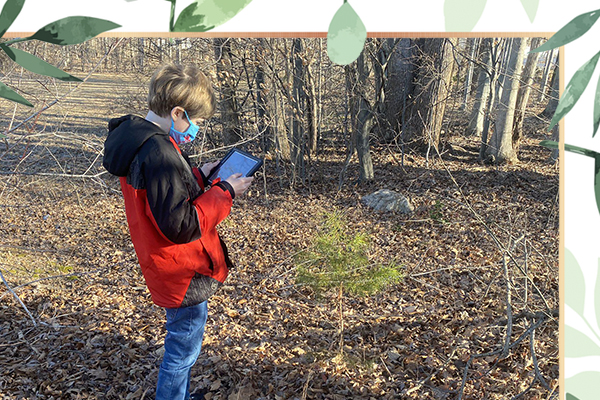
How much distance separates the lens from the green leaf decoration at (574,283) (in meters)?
1.23

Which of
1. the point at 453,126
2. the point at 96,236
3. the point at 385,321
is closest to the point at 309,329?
the point at 385,321

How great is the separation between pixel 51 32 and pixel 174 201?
0.78m

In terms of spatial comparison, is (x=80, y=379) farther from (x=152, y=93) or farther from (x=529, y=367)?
(x=529, y=367)

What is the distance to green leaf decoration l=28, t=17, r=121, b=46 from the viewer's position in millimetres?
1174

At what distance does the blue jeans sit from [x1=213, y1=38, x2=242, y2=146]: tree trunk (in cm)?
502

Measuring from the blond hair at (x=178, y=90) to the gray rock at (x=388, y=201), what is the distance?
17.2ft

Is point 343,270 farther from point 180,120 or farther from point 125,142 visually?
point 125,142

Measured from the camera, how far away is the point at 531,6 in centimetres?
122

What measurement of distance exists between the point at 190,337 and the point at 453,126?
32.4ft

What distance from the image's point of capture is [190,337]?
2.20 m

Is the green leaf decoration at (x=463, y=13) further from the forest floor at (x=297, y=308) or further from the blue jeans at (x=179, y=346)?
the blue jeans at (x=179, y=346)

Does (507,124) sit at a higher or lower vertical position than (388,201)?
higher

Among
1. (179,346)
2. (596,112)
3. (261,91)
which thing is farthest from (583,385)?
(261,91)

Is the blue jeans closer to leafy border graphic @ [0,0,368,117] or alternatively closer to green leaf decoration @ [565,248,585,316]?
leafy border graphic @ [0,0,368,117]
